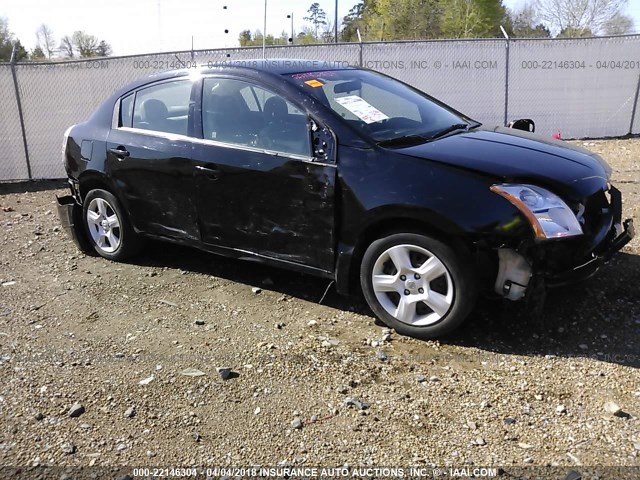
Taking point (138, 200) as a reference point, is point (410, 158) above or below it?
above

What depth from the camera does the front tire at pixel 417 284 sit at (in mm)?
3465

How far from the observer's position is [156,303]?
4.48 meters

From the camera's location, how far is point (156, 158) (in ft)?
15.1

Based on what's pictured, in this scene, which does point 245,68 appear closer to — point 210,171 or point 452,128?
point 210,171

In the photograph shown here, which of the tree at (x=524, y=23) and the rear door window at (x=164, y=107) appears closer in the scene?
the rear door window at (x=164, y=107)

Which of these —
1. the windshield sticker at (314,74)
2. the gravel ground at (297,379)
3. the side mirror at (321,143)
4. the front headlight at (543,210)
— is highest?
the windshield sticker at (314,74)

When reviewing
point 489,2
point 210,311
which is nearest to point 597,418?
point 210,311

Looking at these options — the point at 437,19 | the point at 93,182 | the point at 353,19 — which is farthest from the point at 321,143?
the point at 353,19

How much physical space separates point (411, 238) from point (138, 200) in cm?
247

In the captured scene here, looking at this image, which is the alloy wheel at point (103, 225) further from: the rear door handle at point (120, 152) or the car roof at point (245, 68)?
the car roof at point (245, 68)

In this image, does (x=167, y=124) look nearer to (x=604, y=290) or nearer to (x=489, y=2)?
(x=604, y=290)

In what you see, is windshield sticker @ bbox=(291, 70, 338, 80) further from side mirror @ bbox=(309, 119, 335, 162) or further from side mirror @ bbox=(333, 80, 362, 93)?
side mirror @ bbox=(309, 119, 335, 162)

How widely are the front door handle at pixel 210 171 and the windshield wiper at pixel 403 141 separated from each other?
126 cm

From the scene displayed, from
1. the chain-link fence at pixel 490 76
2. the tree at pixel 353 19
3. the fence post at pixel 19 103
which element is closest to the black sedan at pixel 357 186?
the fence post at pixel 19 103
